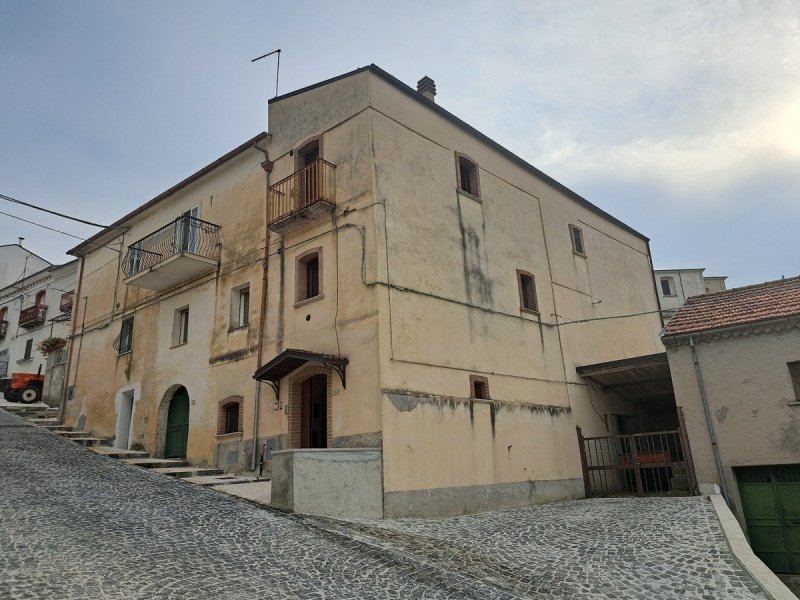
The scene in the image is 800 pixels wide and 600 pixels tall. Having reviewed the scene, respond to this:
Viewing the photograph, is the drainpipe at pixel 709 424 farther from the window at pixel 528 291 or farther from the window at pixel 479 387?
the window at pixel 479 387

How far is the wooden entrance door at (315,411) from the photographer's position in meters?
13.2

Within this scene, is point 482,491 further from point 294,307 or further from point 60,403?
point 60,403

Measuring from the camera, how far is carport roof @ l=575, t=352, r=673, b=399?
15684 mm

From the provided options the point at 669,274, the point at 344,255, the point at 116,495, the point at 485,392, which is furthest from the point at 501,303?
the point at 669,274

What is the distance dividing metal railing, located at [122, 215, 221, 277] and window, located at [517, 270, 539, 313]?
883 centimetres

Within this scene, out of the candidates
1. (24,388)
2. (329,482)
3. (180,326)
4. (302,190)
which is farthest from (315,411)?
(24,388)

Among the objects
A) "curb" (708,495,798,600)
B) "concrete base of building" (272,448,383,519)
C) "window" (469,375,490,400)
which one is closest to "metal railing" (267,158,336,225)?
"window" (469,375,490,400)

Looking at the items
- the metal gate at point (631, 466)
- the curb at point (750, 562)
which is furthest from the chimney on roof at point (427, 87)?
the curb at point (750, 562)

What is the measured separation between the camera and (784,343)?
476 inches

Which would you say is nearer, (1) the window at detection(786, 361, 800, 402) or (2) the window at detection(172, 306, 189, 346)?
(1) the window at detection(786, 361, 800, 402)

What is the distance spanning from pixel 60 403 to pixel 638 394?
69.9 feet

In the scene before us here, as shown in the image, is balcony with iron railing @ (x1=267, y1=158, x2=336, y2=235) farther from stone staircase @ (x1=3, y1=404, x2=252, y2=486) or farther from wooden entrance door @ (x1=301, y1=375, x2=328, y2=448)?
stone staircase @ (x1=3, y1=404, x2=252, y2=486)

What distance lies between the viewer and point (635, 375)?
1694 cm

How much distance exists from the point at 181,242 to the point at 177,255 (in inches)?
38.5
